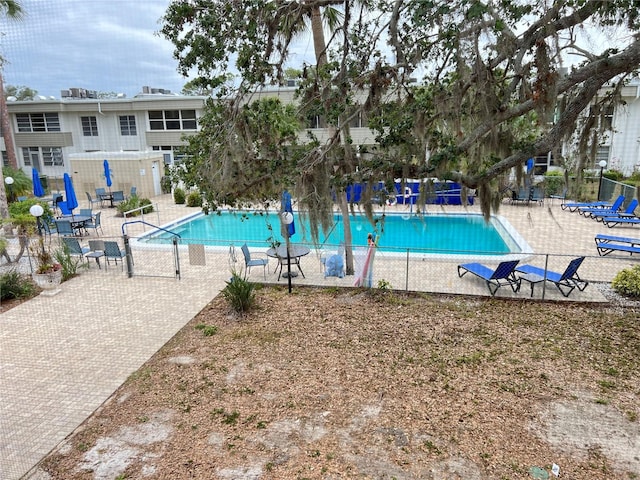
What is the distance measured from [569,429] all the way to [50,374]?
20.9 feet

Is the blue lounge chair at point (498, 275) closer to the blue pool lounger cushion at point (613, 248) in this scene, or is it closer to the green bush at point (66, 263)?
the blue pool lounger cushion at point (613, 248)

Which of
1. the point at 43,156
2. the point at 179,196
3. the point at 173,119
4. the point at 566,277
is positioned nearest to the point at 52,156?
the point at 43,156

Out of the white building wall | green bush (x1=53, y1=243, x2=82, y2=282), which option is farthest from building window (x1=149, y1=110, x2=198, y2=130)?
the white building wall

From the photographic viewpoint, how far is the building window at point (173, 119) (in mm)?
24219

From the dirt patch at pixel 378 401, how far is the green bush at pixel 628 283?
864 millimetres

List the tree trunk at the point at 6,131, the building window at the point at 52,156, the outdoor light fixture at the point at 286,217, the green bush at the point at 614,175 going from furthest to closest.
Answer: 1. the building window at the point at 52,156
2. the tree trunk at the point at 6,131
3. the green bush at the point at 614,175
4. the outdoor light fixture at the point at 286,217

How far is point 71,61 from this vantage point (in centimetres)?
789

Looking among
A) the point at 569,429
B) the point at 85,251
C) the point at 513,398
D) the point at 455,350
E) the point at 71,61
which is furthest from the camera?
the point at 85,251

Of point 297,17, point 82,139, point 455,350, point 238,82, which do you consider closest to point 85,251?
point 238,82

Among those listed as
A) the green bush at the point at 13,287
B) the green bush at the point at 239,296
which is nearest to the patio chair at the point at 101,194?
the green bush at the point at 13,287

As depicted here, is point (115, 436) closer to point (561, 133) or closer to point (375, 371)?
point (375, 371)

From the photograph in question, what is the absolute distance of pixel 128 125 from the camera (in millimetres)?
24891

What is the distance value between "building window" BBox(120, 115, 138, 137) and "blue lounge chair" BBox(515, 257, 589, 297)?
22.6 meters

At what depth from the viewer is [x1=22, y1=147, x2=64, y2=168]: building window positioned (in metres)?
25.8
